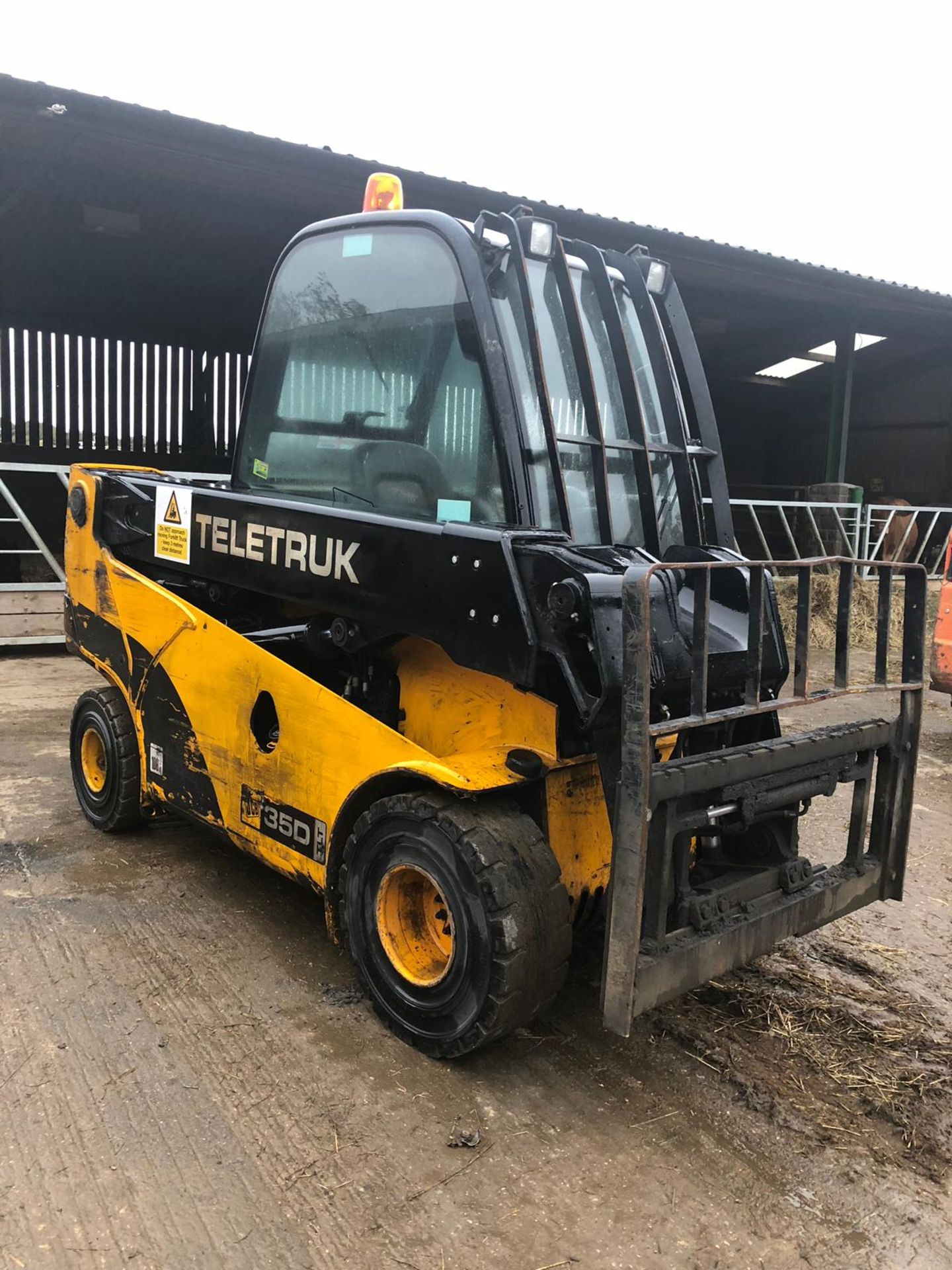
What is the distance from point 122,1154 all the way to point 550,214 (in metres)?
9.64

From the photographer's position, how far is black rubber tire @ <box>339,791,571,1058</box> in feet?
8.84

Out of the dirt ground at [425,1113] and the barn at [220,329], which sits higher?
the barn at [220,329]

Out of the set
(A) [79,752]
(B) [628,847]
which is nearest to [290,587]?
(B) [628,847]

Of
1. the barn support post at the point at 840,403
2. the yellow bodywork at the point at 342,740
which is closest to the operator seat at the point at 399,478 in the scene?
the yellow bodywork at the point at 342,740

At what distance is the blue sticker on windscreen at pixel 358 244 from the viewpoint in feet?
11.2

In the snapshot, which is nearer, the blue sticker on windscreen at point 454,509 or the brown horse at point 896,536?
the blue sticker on windscreen at point 454,509

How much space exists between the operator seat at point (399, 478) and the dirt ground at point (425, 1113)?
5.39 feet

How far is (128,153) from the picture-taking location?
8742 mm

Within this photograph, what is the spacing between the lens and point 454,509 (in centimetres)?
303

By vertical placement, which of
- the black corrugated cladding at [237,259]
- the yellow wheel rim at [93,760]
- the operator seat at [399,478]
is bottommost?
the yellow wheel rim at [93,760]

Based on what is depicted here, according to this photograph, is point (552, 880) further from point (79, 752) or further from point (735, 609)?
point (79, 752)

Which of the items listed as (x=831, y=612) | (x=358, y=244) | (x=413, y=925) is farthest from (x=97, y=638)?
(x=831, y=612)

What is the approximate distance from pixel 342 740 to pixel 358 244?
173 centimetres

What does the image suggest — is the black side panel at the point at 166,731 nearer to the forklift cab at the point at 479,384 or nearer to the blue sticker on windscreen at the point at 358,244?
the forklift cab at the point at 479,384
